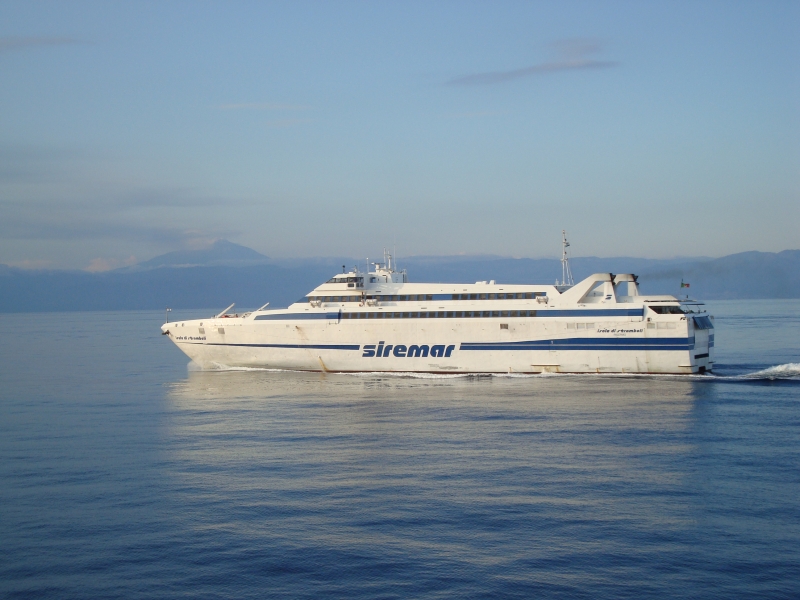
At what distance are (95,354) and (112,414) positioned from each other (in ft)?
151

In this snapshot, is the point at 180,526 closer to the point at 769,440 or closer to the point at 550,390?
the point at 769,440

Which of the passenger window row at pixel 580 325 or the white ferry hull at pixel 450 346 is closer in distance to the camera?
the white ferry hull at pixel 450 346

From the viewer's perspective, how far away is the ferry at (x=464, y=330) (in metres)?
48.9

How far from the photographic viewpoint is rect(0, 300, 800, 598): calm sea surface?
18109 millimetres

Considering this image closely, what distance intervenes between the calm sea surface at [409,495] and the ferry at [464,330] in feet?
15.1

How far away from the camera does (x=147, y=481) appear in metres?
26.3

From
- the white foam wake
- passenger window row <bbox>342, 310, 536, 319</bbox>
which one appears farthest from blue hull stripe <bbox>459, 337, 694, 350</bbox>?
the white foam wake

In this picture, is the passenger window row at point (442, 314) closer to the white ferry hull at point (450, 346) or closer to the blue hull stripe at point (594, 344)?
the white ferry hull at point (450, 346)

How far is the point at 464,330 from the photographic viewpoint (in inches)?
2045

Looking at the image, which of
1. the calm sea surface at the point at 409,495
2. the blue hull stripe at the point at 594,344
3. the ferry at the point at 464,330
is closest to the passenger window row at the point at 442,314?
the ferry at the point at 464,330

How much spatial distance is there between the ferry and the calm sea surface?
461cm

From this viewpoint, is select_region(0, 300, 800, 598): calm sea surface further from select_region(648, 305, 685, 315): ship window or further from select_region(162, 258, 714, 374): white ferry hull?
select_region(648, 305, 685, 315): ship window

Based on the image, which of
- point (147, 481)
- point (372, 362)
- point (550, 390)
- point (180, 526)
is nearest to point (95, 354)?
point (372, 362)

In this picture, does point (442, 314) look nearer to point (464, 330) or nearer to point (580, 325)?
point (464, 330)
